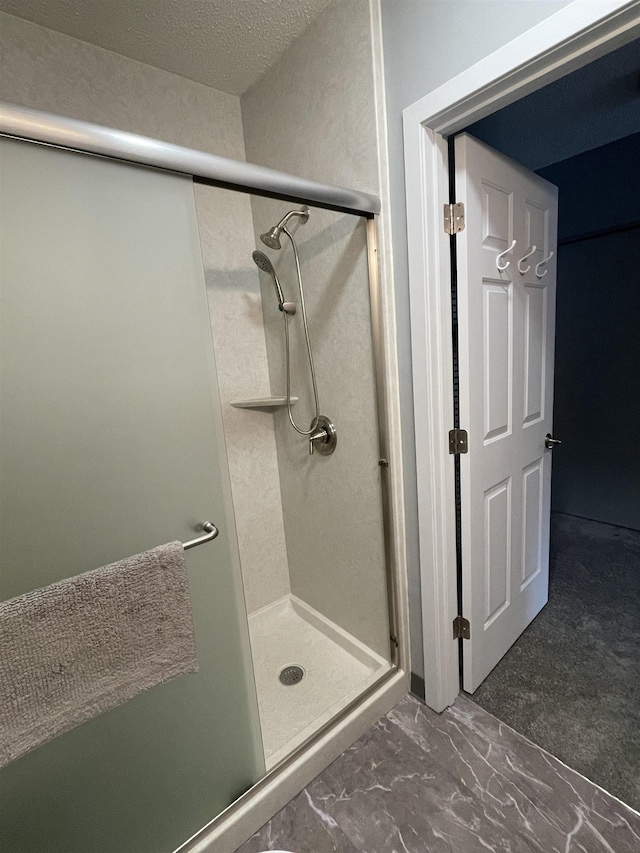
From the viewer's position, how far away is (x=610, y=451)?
277 cm

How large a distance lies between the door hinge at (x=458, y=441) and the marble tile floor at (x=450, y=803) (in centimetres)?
102

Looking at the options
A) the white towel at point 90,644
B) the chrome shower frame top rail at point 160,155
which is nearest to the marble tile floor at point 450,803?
the white towel at point 90,644

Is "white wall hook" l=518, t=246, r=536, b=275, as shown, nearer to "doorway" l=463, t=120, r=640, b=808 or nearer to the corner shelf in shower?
"doorway" l=463, t=120, r=640, b=808

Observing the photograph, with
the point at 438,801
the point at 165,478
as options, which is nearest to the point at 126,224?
the point at 165,478

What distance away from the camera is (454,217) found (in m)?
1.23

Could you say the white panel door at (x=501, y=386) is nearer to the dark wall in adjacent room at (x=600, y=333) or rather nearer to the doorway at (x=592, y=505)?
the doorway at (x=592, y=505)

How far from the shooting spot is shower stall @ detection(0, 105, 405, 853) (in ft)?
2.58

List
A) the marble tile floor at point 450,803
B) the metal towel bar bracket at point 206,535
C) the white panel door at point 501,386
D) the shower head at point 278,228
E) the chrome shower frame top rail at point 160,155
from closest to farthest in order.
→ the chrome shower frame top rail at point 160,155, the metal towel bar bracket at point 206,535, the marble tile floor at point 450,803, the white panel door at point 501,386, the shower head at point 278,228

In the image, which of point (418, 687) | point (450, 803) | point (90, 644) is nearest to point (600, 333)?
point (418, 687)

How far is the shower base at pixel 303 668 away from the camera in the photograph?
4.84ft

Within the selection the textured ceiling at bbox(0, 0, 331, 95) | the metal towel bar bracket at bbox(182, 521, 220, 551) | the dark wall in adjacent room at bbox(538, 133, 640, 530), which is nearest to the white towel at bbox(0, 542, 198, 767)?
the metal towel bar bracket at bbox(182, 521, 220, 551)

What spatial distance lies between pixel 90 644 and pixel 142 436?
1.50 ft

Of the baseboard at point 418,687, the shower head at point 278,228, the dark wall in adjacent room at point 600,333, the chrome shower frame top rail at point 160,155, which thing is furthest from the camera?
the dark wall in adjacent room at point 600,333

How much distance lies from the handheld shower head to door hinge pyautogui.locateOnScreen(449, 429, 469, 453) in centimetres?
85
